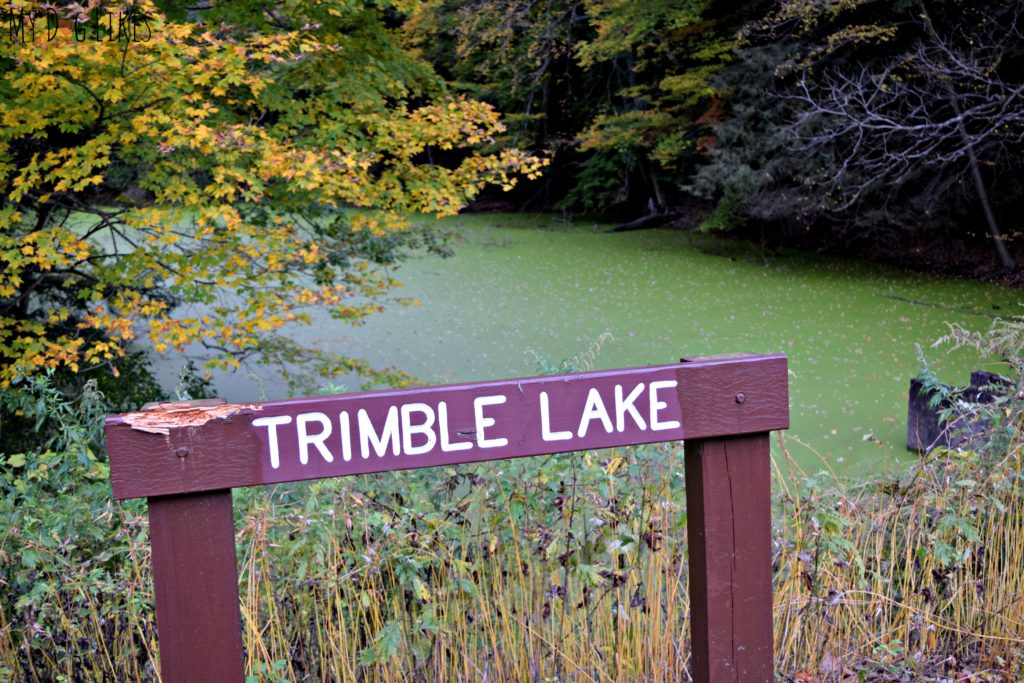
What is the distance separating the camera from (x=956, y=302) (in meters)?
10.7

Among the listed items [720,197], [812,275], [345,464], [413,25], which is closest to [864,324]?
[812,275]

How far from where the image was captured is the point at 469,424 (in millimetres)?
1565

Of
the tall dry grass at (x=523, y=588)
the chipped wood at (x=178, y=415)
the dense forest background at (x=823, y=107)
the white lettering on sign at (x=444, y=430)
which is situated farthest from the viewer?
the dense forest background at (x=823, y=107)

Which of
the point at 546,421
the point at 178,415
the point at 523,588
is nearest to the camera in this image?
the point at 178,415

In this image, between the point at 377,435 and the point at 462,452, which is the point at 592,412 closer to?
the point at 462,452

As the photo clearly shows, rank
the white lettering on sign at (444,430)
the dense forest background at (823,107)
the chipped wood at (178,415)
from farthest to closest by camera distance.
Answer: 1. the dense forest background at (823,107)
2. the white lettering on sign at (444,430)
3. the chipped wood at (178,415)

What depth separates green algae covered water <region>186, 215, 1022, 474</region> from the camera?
7766 mm

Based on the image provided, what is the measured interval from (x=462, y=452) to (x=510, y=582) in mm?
898

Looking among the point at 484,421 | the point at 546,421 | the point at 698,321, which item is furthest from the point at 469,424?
the point at 698,321

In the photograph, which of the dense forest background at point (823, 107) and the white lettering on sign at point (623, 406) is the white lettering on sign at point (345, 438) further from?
the dense forest background at point (823, 107)

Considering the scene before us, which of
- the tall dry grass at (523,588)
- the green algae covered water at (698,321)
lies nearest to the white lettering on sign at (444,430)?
the tall dry grass at (523,588)

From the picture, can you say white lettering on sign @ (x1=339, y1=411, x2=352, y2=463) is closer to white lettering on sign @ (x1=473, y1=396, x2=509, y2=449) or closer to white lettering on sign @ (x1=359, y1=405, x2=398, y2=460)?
white lettering on sign @ (x1=359, y1=405, x2=398, y2=460)

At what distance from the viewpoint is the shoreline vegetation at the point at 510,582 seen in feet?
7.38

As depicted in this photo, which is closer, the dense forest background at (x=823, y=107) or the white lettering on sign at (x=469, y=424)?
the white lettering on sign at (x=469, y=424)
